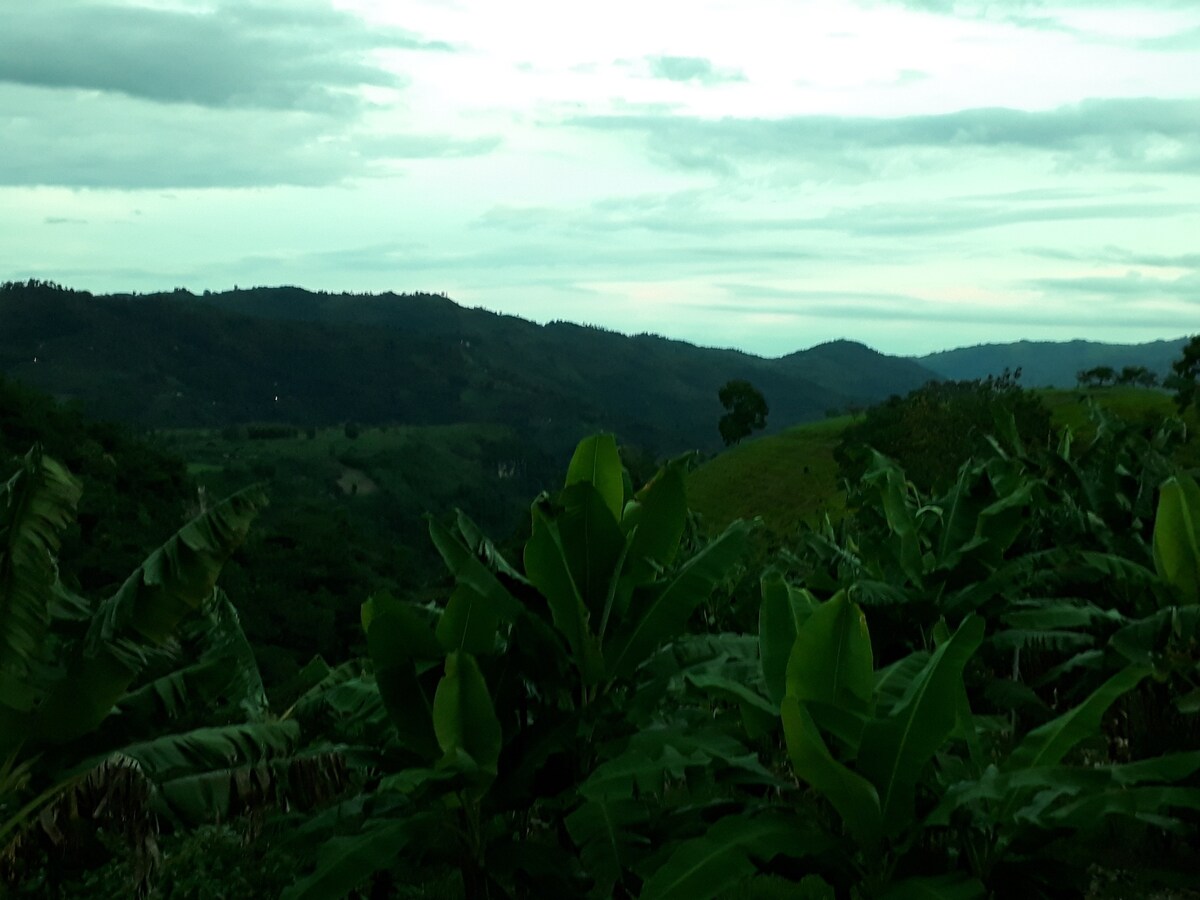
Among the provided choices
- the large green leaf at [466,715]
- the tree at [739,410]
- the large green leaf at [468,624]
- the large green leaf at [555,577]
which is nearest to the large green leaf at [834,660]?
the large green leaf at [555,577]

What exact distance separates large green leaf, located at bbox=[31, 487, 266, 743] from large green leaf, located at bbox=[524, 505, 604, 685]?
6.15ft

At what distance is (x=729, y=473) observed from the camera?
78562 mm

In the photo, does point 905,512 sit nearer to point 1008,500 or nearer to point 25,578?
point 1008,500

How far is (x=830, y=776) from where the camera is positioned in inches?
213

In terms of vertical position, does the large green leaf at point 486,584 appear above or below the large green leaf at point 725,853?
above

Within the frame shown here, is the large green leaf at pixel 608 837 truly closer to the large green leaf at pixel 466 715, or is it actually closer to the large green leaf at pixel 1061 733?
the large green leaf at pixel 466 715

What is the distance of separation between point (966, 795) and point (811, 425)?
86305 mm

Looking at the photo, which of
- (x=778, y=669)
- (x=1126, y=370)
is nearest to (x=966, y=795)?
(x=778, y=669)

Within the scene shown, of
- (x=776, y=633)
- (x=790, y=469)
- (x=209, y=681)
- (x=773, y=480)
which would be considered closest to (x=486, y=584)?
(x=776, y=633)

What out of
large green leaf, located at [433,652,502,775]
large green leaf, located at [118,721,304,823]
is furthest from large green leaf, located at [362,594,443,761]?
large green leaf, located at [118,721,304,823]

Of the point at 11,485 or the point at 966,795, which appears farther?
the point at 11,485

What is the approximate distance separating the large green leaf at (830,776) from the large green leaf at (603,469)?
224cm

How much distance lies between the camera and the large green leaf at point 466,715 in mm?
6055

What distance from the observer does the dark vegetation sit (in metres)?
5.57
